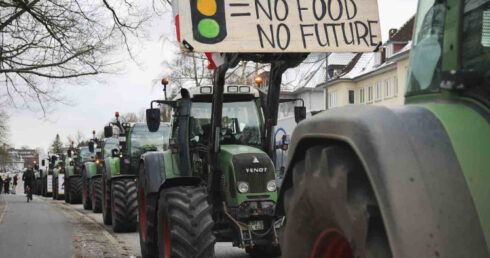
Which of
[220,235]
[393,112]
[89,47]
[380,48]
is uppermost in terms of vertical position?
[89,47]

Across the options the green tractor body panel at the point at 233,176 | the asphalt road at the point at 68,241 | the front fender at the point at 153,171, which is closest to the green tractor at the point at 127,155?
the asphalt road at the point at 68,241

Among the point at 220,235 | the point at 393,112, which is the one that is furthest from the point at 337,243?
the point at 220,235

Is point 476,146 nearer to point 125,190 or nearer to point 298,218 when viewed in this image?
point 298,218

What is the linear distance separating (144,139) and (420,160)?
14.4 m

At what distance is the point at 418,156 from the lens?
7.06ft

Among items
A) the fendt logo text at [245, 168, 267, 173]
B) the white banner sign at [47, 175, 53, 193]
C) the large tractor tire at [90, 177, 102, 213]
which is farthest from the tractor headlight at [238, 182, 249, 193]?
the white banner sign at [47, 175, 53, 193]

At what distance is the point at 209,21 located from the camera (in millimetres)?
4824

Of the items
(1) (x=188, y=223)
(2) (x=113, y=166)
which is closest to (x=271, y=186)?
(1) (x=188, y=223)

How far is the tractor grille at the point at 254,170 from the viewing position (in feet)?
25.2

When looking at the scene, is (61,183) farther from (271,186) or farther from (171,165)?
(271,186)

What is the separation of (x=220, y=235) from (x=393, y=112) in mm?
5534

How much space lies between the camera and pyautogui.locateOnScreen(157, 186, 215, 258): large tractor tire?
653cm

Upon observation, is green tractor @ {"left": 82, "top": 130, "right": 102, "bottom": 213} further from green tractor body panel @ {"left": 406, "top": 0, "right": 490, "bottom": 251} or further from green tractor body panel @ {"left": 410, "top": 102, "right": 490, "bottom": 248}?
green tractor body panel @ {"left": 410, "top": 102, "right": 490, "bottom": 248}

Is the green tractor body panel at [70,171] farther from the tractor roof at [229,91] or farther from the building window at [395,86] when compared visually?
the building window at [395,86]
